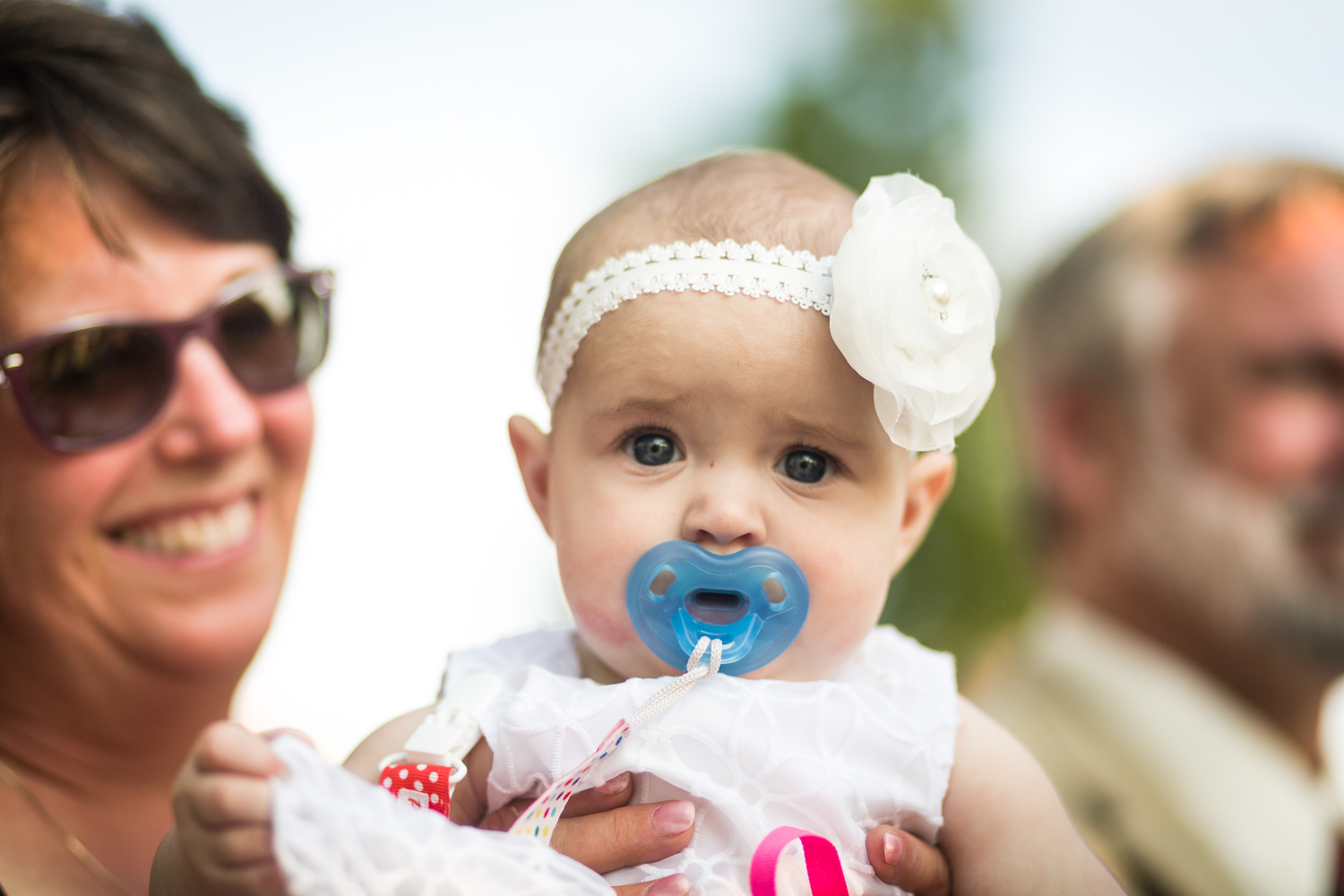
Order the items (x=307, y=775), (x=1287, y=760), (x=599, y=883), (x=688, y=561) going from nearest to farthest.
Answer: (x=307, y=775)
(x=599, y=883)
(x=688, y=561)
(x=1287, y=760)

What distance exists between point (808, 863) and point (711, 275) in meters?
1.08

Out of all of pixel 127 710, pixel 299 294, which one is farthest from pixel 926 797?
pixel 299 294

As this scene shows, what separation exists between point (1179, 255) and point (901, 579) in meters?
8.95

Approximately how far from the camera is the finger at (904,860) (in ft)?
5.74

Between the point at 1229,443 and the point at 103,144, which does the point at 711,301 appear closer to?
the point at 103,144

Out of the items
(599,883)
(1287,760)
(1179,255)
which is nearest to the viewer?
(599,883)

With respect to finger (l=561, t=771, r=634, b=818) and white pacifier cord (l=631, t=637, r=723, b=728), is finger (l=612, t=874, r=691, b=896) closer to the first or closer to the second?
finger (l=561, t=771, r=634, b=818)

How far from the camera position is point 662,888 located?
1659mm

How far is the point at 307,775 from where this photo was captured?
138 cm

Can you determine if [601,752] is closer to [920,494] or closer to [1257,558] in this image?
[920,494]

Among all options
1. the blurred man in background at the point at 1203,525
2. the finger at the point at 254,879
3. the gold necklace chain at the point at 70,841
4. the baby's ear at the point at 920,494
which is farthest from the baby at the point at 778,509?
the blurred man in background at the point at 1203,525

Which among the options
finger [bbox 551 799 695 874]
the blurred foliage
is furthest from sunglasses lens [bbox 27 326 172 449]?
the blurred foliage

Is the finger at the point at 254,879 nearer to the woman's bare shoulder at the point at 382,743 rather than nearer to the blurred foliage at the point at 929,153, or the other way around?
the woman's bare shoulder at the point at 382,743

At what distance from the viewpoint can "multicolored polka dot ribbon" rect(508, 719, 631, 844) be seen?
1.65 meters
